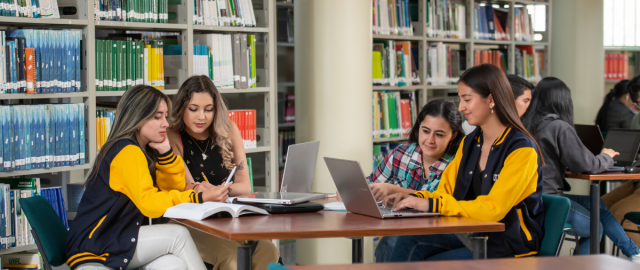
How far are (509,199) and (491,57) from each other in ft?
11.4

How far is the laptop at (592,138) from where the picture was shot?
158 inches

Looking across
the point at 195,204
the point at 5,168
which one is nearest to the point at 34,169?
the point at 5,168

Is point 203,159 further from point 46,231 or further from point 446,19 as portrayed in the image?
point 446,19

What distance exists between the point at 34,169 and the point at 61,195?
7.5 inches

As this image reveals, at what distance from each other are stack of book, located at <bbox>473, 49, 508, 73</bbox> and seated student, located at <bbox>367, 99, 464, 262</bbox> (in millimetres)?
2518

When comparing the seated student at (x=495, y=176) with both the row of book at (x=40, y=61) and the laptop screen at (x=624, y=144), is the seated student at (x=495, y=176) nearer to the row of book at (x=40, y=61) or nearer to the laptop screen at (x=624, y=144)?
the laptop screen at (x=624, y=144)

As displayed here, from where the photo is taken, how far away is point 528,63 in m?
5.69

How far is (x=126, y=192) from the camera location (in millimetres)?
2178

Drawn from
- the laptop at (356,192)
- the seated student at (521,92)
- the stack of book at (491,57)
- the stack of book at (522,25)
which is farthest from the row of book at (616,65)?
the laptop at (356,192)

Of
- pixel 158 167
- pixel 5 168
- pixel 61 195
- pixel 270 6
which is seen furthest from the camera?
pixel 270 6

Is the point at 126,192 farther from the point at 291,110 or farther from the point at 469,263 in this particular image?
the point at 291,110

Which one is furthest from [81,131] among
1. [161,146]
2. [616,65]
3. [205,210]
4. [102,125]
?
[616,65]

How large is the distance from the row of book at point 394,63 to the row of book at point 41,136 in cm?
226

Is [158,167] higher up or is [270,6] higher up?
[270,6]
